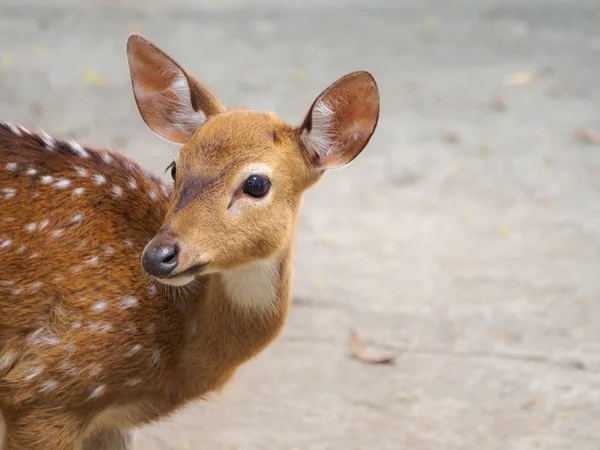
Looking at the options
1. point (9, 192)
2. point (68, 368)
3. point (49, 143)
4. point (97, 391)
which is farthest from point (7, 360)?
point (49, 143)

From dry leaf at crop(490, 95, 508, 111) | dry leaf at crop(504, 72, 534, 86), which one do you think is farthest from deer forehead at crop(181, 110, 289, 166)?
dry leaf at crop(504, 72, 534, 86)

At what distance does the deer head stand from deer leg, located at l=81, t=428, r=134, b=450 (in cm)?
113

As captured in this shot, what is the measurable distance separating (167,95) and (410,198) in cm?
335

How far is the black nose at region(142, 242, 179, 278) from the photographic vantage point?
122 inches

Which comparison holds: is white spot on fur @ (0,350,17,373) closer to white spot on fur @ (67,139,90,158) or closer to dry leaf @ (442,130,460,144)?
white spot on fur @ (67,139,90,158)

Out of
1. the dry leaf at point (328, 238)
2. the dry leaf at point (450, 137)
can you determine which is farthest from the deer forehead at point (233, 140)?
the dry leaf at point (450, 137)

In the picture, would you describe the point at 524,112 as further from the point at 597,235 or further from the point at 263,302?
the point at 263,302

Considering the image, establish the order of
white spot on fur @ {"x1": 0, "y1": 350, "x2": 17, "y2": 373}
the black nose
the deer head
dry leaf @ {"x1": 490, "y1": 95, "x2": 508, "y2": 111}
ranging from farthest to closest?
dry leaf @ {"x1": 490, "y1": 95, "x2": 508, "y2": 111} < white spot on fur @ {"x1": 0, "y1": 350, "x2": 17, "y2": 373} < the deer head < the black nose

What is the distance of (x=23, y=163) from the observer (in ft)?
12.1

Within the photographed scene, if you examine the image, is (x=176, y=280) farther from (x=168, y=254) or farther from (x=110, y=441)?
(x=110, y=441)

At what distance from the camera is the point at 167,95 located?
12.4 ft

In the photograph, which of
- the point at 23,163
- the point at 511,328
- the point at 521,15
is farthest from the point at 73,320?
the point at 521,15

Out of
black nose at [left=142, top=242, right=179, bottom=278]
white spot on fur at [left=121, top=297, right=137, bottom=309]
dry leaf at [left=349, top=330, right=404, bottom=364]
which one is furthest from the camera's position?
dry leaf at [left=349, top=330, right=404, bottom=364]

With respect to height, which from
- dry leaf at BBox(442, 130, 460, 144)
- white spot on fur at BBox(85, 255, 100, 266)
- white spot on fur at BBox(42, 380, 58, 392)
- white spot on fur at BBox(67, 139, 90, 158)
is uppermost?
white spot on fur at BBox(67, 139, 90, 158)
